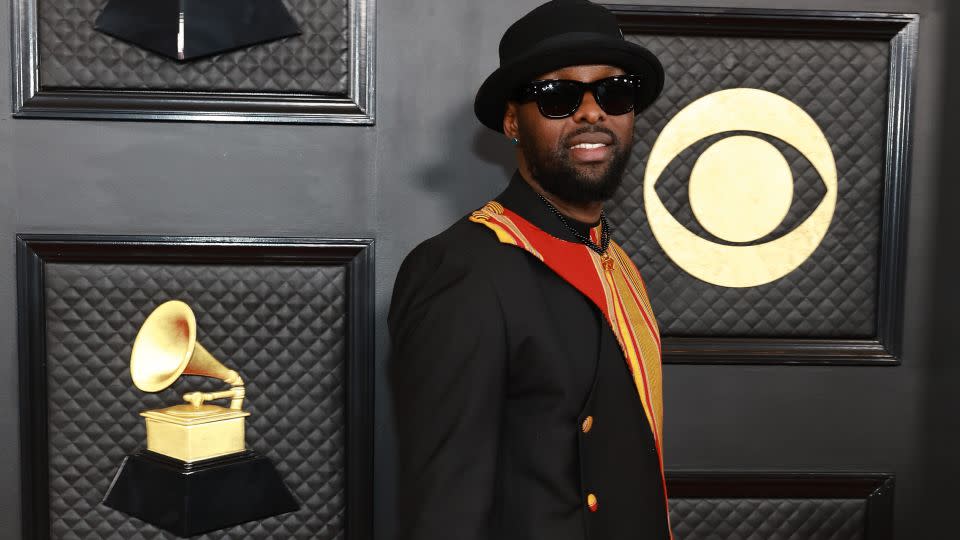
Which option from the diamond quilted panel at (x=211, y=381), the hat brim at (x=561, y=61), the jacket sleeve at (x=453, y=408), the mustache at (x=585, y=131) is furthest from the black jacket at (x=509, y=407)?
the diamond quilted panel at (x=211, y=381)

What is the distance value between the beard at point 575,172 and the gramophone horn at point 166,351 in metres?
0.83

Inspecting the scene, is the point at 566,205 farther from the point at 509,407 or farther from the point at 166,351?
the point at 166,351

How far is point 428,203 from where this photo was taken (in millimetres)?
1909

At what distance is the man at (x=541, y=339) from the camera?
3.66 ft

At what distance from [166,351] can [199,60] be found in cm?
71

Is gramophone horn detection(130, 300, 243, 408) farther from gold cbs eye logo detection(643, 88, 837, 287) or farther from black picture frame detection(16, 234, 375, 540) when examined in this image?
gold cbs eye logo detection(643, 88, 837, 287)

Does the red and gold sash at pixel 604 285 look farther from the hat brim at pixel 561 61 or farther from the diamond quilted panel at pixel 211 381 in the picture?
the diamond quilted panel at pixel 211 381

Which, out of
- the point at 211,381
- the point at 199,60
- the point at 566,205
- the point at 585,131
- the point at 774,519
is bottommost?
the point at 774,519

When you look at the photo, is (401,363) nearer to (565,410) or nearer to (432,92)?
(565,410)

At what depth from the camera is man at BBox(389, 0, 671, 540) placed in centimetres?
112

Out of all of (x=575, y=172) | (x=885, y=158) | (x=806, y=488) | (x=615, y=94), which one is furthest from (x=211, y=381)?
(x=885, y=158)

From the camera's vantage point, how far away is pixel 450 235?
1299 mm

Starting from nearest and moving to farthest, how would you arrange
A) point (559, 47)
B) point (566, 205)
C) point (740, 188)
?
point (559, 47), point (566, 205), point (740, 188)

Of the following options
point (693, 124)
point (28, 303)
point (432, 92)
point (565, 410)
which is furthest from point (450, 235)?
point (28, 303)
